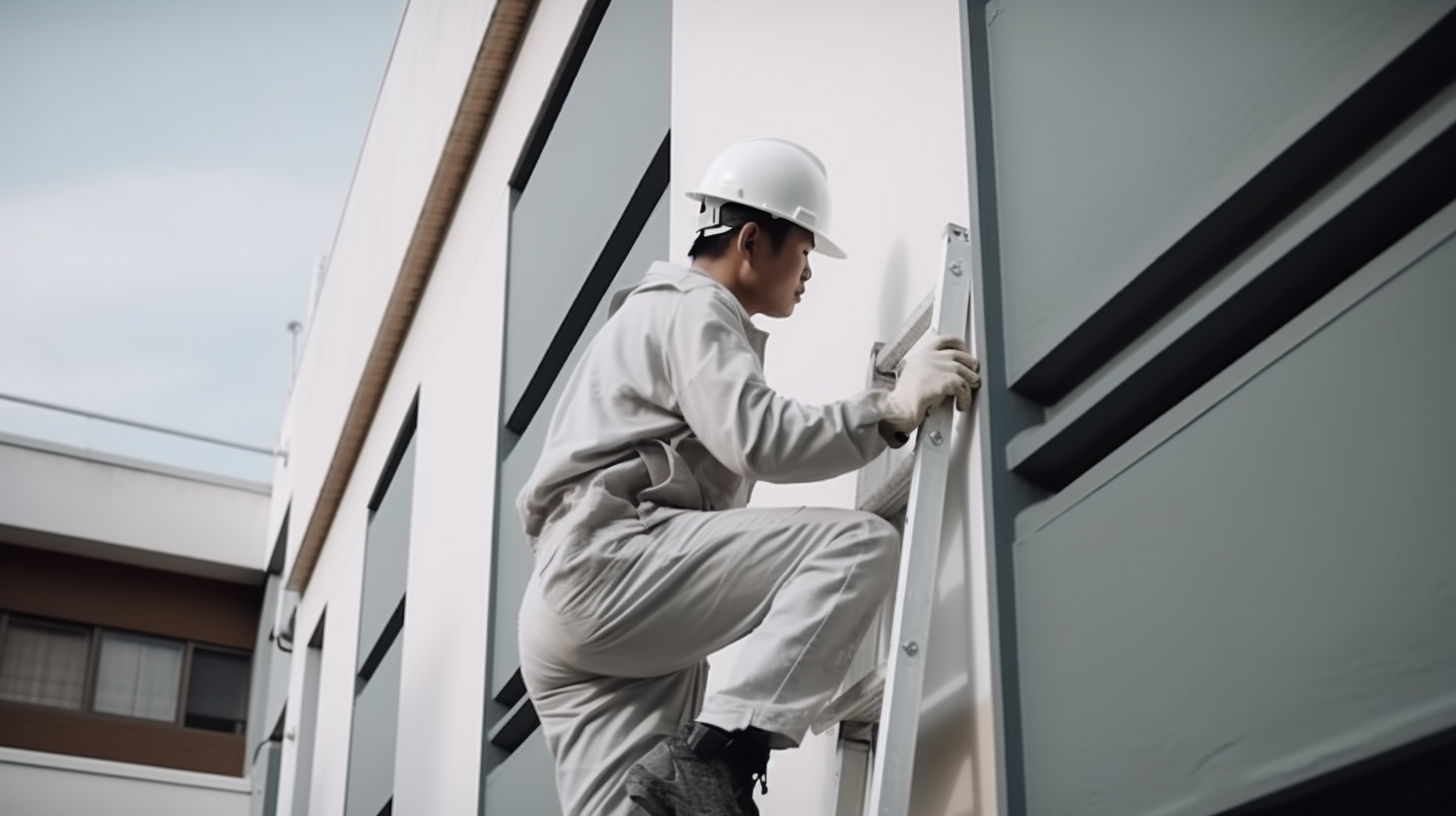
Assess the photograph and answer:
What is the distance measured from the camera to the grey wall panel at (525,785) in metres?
6.93

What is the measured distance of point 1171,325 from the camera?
333 cm

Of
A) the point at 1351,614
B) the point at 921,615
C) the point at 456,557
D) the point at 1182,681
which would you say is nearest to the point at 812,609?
the point at 921,615

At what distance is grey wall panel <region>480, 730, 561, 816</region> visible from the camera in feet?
22.7

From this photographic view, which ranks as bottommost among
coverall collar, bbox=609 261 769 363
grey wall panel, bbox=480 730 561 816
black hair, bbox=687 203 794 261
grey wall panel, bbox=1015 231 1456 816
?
grey wall panel, bbox=1015 231 1456 816

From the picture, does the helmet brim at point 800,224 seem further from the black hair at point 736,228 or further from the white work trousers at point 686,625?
the white work trousers at point 686,625

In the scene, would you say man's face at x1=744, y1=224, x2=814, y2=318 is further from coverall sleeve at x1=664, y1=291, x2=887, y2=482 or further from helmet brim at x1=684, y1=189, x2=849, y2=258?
coverall sleeve at x1=664, y1=291, x2=887, y2=482

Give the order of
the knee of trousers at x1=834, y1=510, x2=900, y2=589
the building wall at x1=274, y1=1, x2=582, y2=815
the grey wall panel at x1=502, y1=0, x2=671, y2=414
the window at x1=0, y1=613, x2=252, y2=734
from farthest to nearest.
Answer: the window at x1=0, y1=613, x2=252, y2=734, the building wall at x1=274, y1=1, x2=582, y2=815, the grey wall panel at x1=502, y1=0, x2=671, y2=414, the knee of trousers at x1=834, y1=510, x2=900, y2=589

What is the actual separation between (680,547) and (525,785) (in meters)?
3.53

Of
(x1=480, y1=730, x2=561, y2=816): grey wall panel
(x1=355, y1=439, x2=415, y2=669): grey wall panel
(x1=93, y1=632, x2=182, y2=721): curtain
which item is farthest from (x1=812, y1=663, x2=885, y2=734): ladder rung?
(x1=93, y1=632, x2=182, y2=721): curtain

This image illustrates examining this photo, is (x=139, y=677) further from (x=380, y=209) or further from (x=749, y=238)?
(x=749, y=238)

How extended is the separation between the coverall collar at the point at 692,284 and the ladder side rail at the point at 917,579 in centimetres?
54

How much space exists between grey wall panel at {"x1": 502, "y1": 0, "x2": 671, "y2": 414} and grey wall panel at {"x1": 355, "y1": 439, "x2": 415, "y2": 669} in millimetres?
2495

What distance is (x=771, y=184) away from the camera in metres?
4.55

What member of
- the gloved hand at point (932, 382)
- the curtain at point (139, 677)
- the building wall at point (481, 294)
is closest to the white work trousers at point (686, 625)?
the gloved hand at point (932, 382)
